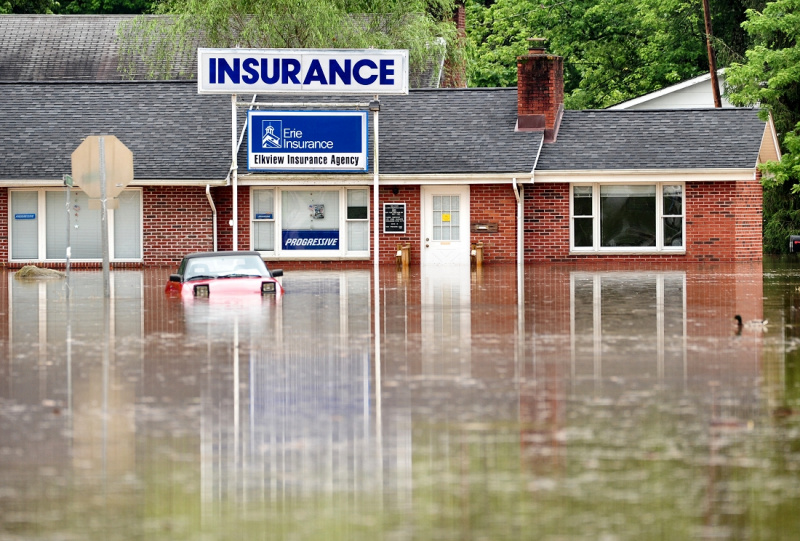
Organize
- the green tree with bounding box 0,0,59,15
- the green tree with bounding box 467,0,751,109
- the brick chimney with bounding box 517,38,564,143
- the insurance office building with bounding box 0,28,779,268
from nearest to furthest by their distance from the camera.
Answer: the insurance office building with bounding box 0,28,779,268 → the brick chimney with bounding box 517,38,564,143 → the green tree with bounding box 467,0,751,109 → the green tree with bounding box 0,0,59,15

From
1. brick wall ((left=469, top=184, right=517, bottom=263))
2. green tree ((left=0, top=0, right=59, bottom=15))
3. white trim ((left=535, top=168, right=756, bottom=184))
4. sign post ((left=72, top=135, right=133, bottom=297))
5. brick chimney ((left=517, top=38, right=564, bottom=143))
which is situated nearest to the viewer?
sign post ((left=72, top=135, right=133, bottom=297))

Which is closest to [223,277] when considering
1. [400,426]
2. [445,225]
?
[400,426]

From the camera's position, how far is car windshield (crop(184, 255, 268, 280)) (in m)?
25.0

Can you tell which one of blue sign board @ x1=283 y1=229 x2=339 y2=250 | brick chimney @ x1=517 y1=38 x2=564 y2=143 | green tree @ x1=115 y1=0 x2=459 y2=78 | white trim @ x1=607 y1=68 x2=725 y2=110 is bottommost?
blue sign board @ x1=283 y1=229 x2=339 y2=250

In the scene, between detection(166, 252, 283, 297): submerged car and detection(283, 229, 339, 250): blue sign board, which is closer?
detection(166, 252, 283, 297): submerged car

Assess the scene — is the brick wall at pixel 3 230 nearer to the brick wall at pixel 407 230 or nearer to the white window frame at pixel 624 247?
the brick wall at pixel 407 230

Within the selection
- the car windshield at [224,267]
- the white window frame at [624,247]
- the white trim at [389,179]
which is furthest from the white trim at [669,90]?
the car windshield at [224,267]

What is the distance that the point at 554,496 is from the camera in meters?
7.96

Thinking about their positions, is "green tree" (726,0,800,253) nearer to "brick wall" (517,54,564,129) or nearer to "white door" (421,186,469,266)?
"brick wall" (517,54,564,129)

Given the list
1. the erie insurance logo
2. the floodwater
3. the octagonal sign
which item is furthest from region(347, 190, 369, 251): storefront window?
the floodwater

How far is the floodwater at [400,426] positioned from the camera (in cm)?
755

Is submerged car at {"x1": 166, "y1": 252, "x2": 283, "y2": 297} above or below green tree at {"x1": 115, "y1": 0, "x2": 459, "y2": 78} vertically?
below

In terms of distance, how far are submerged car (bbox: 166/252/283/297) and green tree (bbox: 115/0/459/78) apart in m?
20.1

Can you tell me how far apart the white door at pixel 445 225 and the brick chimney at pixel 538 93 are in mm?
3106
